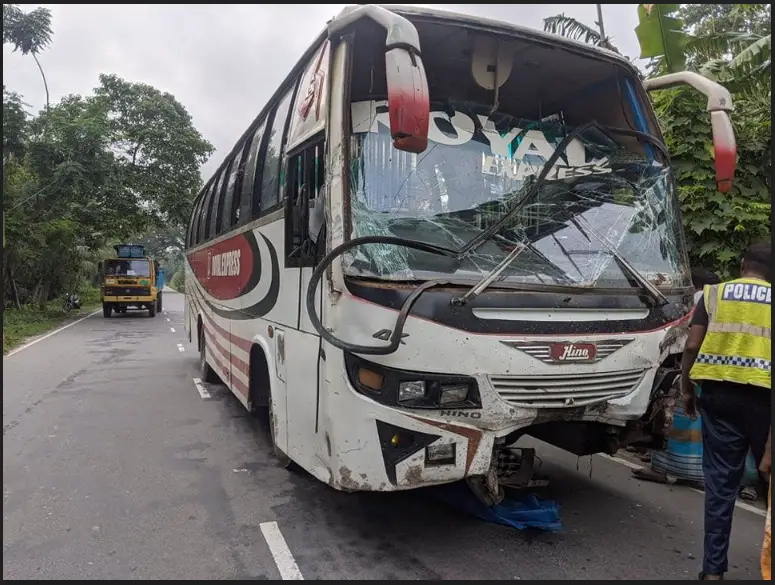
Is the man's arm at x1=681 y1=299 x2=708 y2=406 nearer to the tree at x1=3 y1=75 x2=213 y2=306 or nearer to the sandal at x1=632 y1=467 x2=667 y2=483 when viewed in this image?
the sandal at x1=632 y1=467 x2=667 y2=483

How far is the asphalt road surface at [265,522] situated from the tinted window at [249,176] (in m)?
2.44

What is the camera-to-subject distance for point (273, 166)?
514cm

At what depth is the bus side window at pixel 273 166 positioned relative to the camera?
493 cm

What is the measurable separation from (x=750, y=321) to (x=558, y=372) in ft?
3.53

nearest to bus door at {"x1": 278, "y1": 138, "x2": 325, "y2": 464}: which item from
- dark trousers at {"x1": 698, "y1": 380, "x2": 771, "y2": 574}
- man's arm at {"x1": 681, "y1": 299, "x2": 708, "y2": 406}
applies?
man's arm at {"x1": 681, "y1": 299, "x2": 708, "y2": 406}

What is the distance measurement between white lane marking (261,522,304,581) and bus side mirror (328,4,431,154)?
2511mm

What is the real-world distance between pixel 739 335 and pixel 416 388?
5.95 feet

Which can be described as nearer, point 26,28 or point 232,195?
point 232,195

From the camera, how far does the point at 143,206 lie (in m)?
26.0

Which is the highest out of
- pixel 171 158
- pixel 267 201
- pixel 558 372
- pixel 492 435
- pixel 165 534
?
pixel 171 158

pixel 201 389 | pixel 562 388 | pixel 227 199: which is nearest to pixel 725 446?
pixel 562 388

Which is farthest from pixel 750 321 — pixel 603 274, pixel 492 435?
pixel 492 435

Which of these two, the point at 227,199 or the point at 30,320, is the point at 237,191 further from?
the point at 30,320

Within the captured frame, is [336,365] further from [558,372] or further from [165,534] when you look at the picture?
[165,534]
